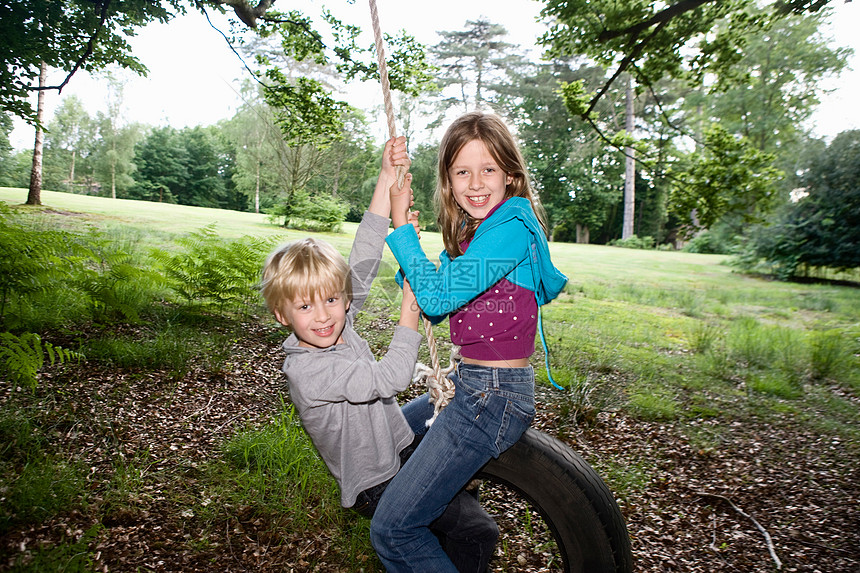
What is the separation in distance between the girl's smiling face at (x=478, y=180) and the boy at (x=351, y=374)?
8.6 inches

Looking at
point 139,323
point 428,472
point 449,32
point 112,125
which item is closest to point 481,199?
point 428,472

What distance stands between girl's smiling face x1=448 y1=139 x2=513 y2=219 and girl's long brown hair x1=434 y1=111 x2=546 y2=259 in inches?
0.8

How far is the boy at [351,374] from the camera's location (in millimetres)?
1477

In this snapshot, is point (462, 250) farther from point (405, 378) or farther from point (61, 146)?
point (61, 146)

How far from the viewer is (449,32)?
930 cm

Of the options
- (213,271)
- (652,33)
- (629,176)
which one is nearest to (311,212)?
(213,271)

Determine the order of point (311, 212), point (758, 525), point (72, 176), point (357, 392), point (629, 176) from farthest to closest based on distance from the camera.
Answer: point (629, 176), point (311, 212), point (72, 176), point (758, 525), point (357, 392)

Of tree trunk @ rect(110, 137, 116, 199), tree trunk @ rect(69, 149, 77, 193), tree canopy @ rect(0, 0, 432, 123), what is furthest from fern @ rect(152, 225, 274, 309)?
tree trunk @ rect(110, 137, 116, 199)

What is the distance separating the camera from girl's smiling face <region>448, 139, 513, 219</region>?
65.1 inches

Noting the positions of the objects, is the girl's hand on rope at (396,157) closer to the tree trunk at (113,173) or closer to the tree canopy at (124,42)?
the tree canopy at (124,42)

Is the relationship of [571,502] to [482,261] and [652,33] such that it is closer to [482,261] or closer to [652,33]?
[482,261]

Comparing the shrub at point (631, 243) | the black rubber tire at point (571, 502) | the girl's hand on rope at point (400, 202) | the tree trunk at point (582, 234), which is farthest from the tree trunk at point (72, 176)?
the tree trunk at point (582, 234)

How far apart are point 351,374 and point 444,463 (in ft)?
1.37

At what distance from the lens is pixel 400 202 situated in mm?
1633
